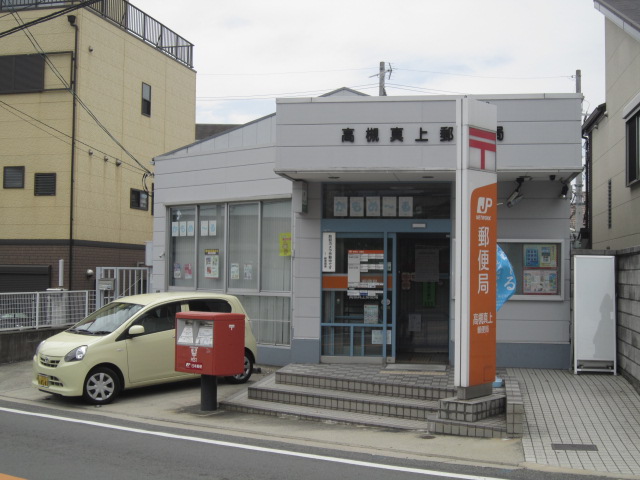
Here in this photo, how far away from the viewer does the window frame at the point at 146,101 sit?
24.8 m

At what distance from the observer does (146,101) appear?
25.1 metres

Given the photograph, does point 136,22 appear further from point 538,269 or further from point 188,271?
point 538,269

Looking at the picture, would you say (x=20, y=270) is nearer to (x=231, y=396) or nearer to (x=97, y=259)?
(x=97, y=259)

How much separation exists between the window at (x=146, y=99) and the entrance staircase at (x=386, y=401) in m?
16.0

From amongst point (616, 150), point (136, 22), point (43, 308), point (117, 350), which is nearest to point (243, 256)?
point (117, 350)

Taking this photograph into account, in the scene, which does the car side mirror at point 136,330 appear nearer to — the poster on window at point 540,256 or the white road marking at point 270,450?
the white road marking at point 270,450

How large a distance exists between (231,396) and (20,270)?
13.5m

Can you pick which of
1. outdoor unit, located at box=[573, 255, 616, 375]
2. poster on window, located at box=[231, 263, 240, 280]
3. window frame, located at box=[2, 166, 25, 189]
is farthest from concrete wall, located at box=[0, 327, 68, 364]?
outdoor unit, located at box=[573, 255, 616, 375]

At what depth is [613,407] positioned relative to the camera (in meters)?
9.28

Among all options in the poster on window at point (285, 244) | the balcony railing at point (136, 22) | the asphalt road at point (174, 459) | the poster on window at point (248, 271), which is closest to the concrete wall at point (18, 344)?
the poster on window at point (248, 271)

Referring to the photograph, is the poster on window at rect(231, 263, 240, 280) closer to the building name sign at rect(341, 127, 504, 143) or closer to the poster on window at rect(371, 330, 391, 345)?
the poster on window at rect(371, 330, 391, 345)

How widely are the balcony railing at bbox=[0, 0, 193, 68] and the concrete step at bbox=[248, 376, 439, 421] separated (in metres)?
15.1

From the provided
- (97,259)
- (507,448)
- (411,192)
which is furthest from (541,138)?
(97,259)

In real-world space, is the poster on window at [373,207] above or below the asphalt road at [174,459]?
above
